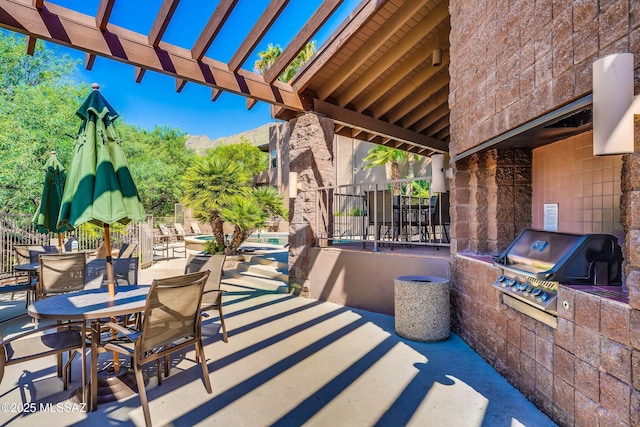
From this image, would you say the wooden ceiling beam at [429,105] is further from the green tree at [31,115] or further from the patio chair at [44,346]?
the patio chair at [44,346]

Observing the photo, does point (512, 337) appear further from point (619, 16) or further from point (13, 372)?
point (13, 372)

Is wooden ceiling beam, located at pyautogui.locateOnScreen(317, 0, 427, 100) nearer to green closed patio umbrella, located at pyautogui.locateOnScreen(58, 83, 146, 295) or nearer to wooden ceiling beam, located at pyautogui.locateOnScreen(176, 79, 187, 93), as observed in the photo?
wooden ceiling beam, located at pyautogui.locateOnScreen(176, 79, 187, 93)

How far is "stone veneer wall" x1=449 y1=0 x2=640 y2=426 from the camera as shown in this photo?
177 centimetres

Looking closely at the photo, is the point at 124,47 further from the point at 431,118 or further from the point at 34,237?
the point at 431,118

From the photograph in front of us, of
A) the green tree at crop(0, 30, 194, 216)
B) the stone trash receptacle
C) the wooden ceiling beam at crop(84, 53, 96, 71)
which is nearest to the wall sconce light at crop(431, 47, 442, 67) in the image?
the stone trash receptacle

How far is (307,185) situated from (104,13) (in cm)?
391

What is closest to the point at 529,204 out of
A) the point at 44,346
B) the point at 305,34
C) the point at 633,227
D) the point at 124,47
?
the point at 633,227

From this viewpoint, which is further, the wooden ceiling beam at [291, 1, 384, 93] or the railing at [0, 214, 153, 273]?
the railing at [0, 214, 153, 273]

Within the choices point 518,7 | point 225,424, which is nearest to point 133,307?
point 225,424

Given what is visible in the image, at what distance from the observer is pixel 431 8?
202 inches

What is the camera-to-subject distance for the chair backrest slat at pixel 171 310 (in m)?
2.47

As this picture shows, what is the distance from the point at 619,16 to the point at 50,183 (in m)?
6.85

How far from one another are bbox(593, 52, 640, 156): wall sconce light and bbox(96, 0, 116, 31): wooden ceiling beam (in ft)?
16.0

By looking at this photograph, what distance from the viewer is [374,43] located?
552 centimetres
